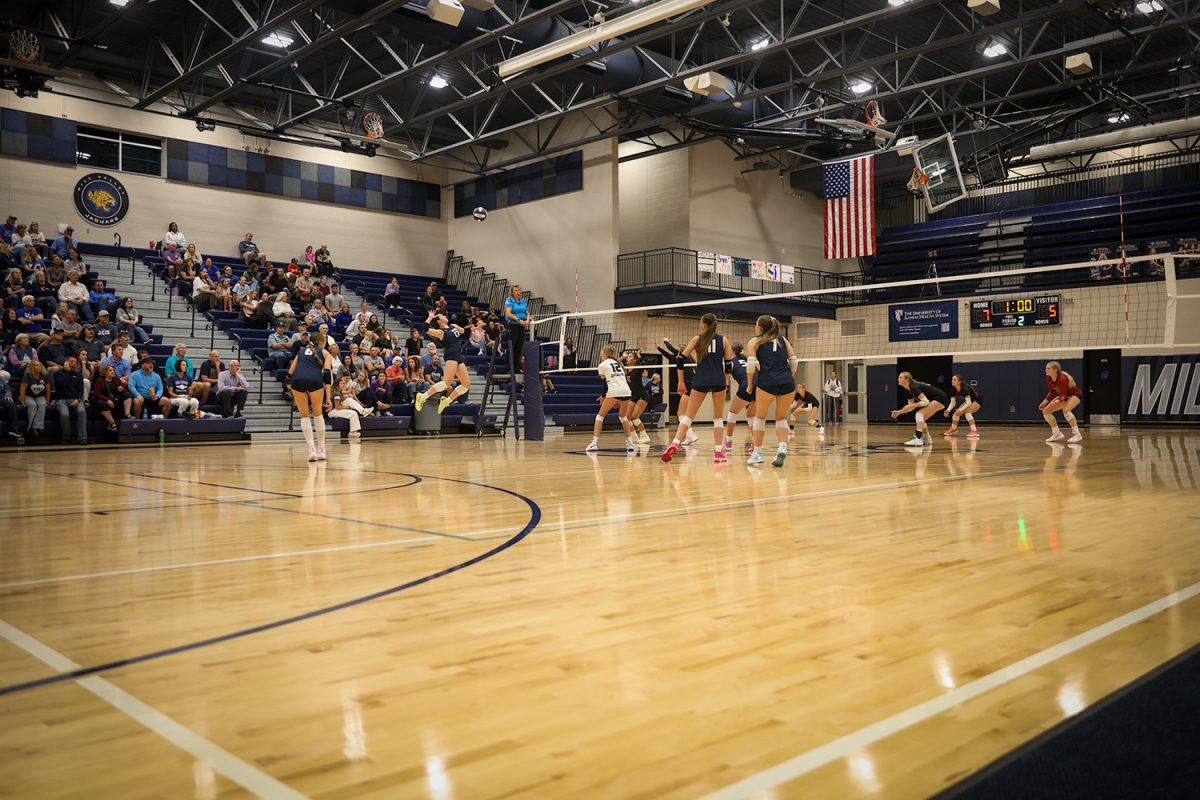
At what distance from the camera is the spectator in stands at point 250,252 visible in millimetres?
23719

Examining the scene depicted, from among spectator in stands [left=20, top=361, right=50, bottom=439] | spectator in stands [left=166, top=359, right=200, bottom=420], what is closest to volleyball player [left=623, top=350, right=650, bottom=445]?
spectator in stands [left=166, top=359, right=200, bottom=420]

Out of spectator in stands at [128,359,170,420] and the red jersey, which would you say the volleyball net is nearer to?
the red jersey

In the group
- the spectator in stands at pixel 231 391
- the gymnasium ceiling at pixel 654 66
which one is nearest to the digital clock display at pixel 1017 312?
the gymnasium ceiling at pixel 654 66

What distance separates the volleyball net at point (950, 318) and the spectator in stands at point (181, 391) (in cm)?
937

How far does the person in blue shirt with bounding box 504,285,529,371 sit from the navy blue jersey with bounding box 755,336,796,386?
23.8ft

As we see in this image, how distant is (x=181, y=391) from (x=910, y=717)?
1657cm

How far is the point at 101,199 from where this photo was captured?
77.0ft

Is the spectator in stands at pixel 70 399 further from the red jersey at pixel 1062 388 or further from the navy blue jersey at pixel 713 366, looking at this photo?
the red jersey at pixel 1062 388

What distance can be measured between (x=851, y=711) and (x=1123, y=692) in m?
0.73

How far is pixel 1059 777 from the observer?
1795 mm

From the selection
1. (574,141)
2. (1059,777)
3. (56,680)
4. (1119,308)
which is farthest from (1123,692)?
(1119,308)

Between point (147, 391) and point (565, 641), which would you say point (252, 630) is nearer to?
point (565, 641)

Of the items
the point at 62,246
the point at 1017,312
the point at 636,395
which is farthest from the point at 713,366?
the point at 1017,312

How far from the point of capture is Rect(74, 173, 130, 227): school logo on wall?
23062 millimetres
